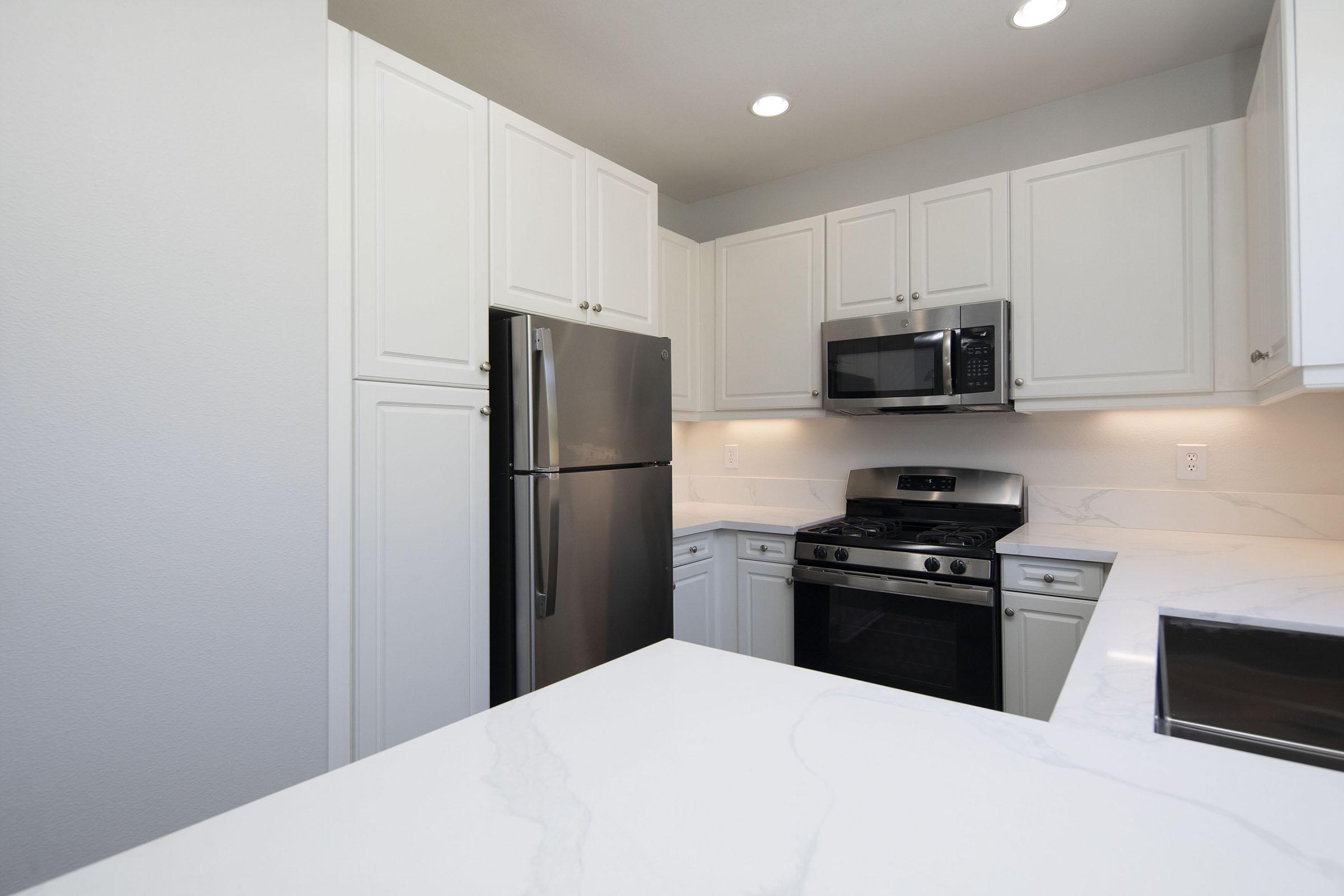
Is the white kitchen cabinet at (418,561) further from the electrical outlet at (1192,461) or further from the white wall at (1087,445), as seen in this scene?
the electrical outlet at (1192,461)

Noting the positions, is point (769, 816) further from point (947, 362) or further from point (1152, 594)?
point (947, 362)

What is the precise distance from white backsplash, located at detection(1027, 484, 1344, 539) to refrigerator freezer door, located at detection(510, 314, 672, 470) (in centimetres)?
154

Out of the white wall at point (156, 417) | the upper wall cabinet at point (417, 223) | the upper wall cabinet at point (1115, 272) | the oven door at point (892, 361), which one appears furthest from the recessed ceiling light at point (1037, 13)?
the white wall at point (156, 417)

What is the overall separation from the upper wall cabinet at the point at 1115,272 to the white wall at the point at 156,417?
223 cm

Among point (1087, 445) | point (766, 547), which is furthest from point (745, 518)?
point (1087, 445)

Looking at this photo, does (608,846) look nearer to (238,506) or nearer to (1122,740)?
(1122,740)

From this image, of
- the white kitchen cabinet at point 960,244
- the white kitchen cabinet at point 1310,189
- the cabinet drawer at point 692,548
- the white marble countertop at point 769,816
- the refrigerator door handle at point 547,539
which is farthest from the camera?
the cabinet drawer at point 692,548

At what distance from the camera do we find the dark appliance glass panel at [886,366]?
101 inches

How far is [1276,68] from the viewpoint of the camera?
5.53ft

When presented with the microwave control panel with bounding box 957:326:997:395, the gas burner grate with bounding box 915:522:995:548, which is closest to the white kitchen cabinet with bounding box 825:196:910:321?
the microwave control panel with bounding box 957:326:997:395

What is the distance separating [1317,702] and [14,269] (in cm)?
237

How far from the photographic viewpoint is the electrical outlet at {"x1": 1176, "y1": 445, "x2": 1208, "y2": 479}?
2383mm

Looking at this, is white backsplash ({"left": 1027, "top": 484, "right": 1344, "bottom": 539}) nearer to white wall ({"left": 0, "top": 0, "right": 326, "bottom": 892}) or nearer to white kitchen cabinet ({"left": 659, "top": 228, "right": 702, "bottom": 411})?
white kitchen cabinet ({"left": 659, "top": 228, "right": 702, "bottom": 411})

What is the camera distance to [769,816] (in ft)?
1.73
